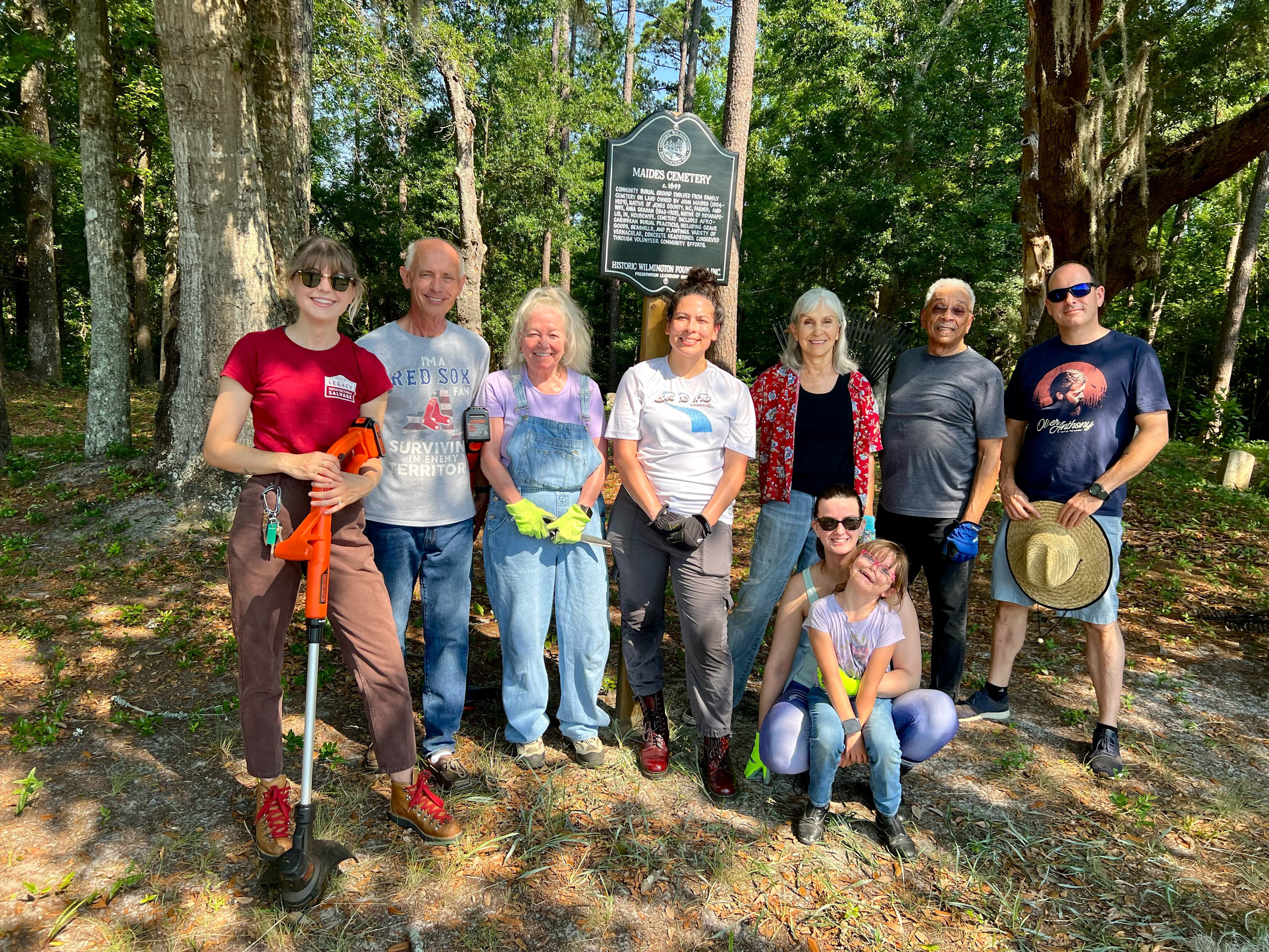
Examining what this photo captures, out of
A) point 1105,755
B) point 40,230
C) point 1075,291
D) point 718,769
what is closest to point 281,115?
point 1075,291

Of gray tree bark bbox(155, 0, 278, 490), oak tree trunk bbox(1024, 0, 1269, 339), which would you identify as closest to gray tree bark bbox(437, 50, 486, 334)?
gray tree bark bbox(155, 0, 278, 490)

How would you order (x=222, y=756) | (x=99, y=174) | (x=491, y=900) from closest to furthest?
(x=491, y=900), (x=222, y=756), (x=99, y=174)

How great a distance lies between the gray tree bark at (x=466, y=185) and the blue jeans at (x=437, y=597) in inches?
510

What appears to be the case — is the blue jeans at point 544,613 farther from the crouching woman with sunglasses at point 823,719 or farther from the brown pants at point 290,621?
the crouching woman with sunglasses at point 823,719

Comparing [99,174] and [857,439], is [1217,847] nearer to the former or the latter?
[857,439]

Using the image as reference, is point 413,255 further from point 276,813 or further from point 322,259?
point 276,813

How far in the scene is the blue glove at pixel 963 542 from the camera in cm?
356

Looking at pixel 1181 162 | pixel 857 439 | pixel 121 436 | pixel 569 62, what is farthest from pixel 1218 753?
pixel 569 62

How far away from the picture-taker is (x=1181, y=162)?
6438 mm

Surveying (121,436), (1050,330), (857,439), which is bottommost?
(121,436)

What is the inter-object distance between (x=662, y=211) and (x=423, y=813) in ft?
9.60

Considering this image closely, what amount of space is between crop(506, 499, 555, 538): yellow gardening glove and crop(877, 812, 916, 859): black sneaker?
1800mm

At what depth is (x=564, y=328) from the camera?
10.4 feet

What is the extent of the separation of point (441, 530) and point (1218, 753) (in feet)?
13.2
